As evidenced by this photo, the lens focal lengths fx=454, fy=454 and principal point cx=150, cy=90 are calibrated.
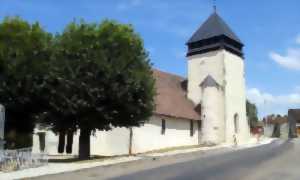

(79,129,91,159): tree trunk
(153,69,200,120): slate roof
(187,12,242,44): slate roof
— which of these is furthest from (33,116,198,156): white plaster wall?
(187,12,242,44): slate roof

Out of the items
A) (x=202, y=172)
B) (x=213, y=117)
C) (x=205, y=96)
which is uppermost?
(x=205, y=96)

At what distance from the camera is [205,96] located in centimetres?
4944

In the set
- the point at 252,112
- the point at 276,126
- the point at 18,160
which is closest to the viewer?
the point at 18,160

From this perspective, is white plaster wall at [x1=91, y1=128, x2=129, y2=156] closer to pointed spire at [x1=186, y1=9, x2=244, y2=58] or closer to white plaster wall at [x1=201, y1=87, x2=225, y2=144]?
white plaster wall at [x1=201, y1=87, x2=225, y2=144]

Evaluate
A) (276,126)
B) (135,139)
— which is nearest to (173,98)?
(135,139)

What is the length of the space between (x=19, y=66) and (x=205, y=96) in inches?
1067

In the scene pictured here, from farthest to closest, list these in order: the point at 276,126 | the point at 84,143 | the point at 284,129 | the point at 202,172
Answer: the point at 284,129 → the point at 276,126 → the point at 84,143 → the point at 202,172

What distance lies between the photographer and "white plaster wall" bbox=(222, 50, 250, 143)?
49.1 metres

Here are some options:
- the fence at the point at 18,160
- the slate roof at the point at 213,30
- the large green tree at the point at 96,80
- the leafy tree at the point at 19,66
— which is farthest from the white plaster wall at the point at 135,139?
the slate roof at the point at 213,30

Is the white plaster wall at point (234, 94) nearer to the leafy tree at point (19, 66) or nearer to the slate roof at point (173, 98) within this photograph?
the slate roof at point (173, 98)

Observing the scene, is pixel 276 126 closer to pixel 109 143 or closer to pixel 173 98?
pixel 173 98

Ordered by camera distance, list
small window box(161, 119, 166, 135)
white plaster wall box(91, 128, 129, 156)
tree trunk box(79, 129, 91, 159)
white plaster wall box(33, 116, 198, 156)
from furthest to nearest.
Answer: small window box(161, 119, 166, 135), white plaster wall box(91, 128, 129, 156), white plaster wall box(33, 116, 198, 156), tree trunk box(79, 129, 91, 159)

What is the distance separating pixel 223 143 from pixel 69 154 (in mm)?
18922

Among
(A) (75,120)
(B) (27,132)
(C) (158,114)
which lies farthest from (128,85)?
(C) (158,114)
